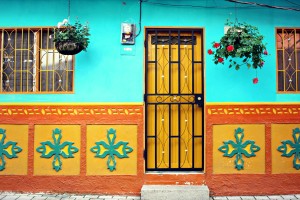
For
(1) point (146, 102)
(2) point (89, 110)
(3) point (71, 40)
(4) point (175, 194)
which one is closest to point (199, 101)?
(1) point (146, 102)

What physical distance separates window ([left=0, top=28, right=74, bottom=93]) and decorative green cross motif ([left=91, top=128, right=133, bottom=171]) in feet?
3.79

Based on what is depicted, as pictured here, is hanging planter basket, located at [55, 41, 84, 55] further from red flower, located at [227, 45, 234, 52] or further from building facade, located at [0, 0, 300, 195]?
red flower, located at [227, 45, 234, 52]

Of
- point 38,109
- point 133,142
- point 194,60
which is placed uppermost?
point 194,60

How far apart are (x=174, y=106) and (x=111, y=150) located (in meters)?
1.38

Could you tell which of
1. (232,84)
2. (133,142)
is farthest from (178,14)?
(133,142)

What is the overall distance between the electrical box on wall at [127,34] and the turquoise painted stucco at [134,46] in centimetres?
9

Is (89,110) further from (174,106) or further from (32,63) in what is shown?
(174,106)

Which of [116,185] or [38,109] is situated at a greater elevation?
[38,109]

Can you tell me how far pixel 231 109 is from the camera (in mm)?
5863

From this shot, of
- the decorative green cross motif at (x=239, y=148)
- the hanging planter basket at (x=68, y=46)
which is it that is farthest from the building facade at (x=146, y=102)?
the hanging planter basket at (x=68, y=46)

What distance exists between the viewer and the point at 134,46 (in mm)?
A: 5945

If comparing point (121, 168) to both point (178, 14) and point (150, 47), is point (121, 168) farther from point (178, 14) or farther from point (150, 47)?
point (178, 14)

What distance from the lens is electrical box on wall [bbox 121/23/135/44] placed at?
5.89 meters

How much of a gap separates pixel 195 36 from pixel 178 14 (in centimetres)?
51
